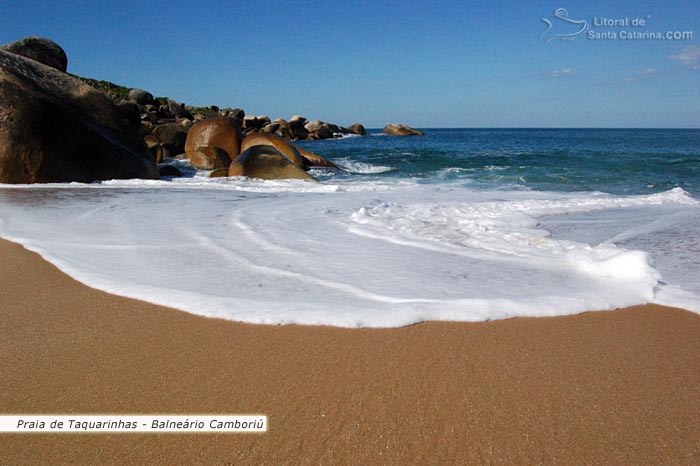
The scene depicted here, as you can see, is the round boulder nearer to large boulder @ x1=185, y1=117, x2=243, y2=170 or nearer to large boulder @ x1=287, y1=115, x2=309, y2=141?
large boulder @ x1=185, y1=117, x2=243, y2=170

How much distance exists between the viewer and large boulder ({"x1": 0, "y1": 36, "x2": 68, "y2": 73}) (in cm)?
1148

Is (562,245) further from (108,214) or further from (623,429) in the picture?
(108,214)

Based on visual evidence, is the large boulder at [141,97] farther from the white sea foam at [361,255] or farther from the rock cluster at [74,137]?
the white sea foam at [361,255]

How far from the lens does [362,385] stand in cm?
170

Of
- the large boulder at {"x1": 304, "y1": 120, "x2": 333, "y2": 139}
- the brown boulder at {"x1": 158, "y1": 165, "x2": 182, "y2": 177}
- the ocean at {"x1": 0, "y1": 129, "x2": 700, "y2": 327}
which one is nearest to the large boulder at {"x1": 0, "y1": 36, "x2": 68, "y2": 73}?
the brown boulder at {"x1": 158, "y1": 165, "x2": 182, "y2": 177}

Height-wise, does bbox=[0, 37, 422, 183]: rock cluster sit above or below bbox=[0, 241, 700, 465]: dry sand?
above

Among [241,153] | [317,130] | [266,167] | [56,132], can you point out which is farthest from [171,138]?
[317,130]

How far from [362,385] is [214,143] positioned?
43.1ft

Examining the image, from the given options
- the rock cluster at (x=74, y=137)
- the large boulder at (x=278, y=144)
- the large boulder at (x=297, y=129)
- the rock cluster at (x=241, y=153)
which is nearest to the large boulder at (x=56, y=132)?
the rock cluster at (x=74, y=137)

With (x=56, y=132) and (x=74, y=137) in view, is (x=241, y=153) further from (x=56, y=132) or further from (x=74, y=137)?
(x=56, y=132)

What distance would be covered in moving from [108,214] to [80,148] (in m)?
4.56

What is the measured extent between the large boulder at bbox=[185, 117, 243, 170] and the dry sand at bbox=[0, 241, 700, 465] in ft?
36.8

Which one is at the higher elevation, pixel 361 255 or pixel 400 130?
pixel 400 130

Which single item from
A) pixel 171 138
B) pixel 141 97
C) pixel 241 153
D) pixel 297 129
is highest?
pixel 141 97
